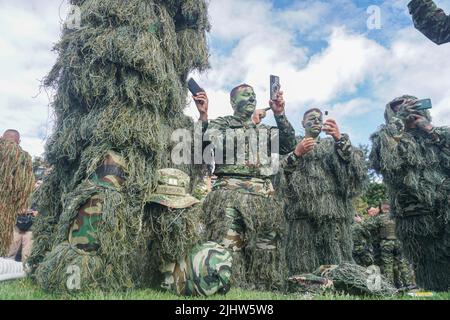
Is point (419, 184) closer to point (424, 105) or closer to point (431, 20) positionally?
point (424, 105)

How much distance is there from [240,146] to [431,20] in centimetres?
187

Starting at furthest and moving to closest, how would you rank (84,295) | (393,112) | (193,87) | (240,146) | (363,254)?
(363,254) → (393,112) → (240,146) → (193,87) → (84,295)

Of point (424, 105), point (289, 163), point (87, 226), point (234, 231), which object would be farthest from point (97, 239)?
point (424, 105)

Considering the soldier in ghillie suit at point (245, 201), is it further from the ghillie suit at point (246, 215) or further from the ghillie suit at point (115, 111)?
the ghillie suit at point (115, 111)

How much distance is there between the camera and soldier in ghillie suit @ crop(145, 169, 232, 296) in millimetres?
2404

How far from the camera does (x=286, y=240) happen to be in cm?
429

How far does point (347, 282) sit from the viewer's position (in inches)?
107

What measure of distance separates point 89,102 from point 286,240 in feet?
8.23

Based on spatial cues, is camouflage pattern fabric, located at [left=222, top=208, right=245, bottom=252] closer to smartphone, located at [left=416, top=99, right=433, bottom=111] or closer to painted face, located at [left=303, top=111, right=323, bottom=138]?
painted face, located at [left=303, top=111, right=323, bottom=138]

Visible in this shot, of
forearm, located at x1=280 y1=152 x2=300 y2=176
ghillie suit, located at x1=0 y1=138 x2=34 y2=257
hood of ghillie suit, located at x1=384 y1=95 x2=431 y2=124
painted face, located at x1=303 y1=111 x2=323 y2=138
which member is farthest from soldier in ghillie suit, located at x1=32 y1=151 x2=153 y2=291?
hood of ghillie suit, located at x1=384 y1=95 x2=431 y2=124
